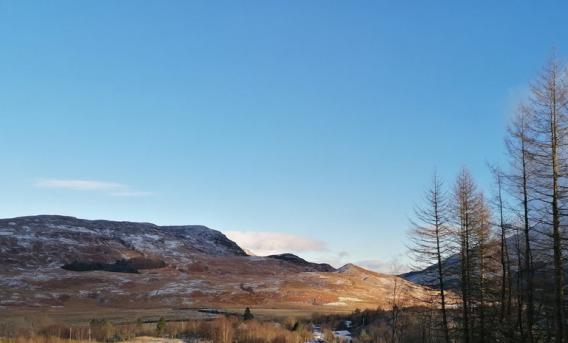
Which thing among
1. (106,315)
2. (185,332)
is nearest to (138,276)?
(106,315)

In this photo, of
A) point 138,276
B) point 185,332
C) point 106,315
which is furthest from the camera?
point 138,276

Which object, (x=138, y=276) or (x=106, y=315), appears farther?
(x=138, y=276)

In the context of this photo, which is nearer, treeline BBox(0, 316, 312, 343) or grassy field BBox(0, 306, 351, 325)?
treeline BBox(0, 316, 312, 343)

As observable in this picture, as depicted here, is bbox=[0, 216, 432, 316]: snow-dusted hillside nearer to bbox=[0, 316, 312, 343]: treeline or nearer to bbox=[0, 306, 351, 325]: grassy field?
bbox=[0, 306, 351, 325]: grassy field

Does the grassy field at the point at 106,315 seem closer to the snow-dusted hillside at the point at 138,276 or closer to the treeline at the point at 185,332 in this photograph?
the treeline at the point at 185,332

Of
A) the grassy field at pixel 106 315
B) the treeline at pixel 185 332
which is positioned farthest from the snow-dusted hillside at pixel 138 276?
the treeline at pixel 185 332

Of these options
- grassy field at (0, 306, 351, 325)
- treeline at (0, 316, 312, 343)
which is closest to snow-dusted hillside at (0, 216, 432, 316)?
grassy field at (0, 306, 351, 325)

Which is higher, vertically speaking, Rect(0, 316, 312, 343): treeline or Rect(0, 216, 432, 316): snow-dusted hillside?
Rect(0, 216, 432, 316): snow-dusted hillside

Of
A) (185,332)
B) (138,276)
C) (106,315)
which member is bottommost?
(106,315)

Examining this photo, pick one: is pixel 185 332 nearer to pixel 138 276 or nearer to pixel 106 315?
pixel 106 315

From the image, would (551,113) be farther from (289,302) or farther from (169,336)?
(289,302)

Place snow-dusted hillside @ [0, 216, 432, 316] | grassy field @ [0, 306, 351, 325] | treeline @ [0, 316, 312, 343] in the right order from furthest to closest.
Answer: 1. snow-dusted hillside @ [0, 216, 432, 316]
2. grassy field @ [0, 306, 351, 325]
3. treeline @ [0, 316, 312, 343]

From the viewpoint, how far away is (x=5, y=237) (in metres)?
128

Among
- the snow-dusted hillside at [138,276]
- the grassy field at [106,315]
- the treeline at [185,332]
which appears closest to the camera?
the treeline at [185,332]
